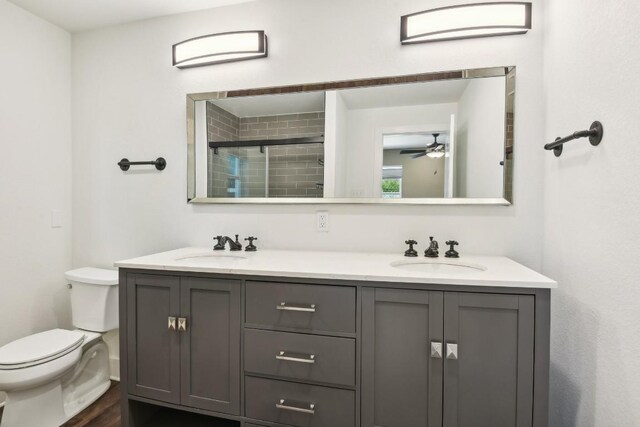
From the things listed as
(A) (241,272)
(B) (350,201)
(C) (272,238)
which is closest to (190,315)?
(A) (241,272)

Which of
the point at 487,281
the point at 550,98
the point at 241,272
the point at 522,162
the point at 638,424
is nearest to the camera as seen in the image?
the point at 638,424

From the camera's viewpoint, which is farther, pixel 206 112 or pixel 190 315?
pixel 206 112

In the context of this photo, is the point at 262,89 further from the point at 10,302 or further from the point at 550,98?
the point at 10,302

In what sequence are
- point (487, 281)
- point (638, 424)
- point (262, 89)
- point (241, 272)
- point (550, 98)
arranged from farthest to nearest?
point (262, 89) < point (550, 98) < point (241, 272) < point (487, 281) < point (638, 424)

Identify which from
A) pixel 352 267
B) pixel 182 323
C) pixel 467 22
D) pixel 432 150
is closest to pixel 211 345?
pixel 182 323

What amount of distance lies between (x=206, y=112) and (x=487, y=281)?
1.85m

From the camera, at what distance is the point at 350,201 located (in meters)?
1.73

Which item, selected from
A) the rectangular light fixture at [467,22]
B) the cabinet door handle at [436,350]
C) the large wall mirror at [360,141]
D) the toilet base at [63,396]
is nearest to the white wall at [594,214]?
the rectangular light fixture at [467,22]

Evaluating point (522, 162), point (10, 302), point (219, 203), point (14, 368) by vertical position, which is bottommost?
point (14, 368)

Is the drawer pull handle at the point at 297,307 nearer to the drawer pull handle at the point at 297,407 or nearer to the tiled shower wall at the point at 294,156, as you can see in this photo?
the drawer pull handle at the point at 297,407

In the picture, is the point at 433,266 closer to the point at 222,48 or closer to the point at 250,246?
the point at 250,246

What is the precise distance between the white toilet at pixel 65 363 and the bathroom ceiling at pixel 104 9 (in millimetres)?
1715

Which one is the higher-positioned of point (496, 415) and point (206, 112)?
point (206, 112)

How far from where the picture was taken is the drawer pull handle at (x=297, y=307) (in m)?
1.24
